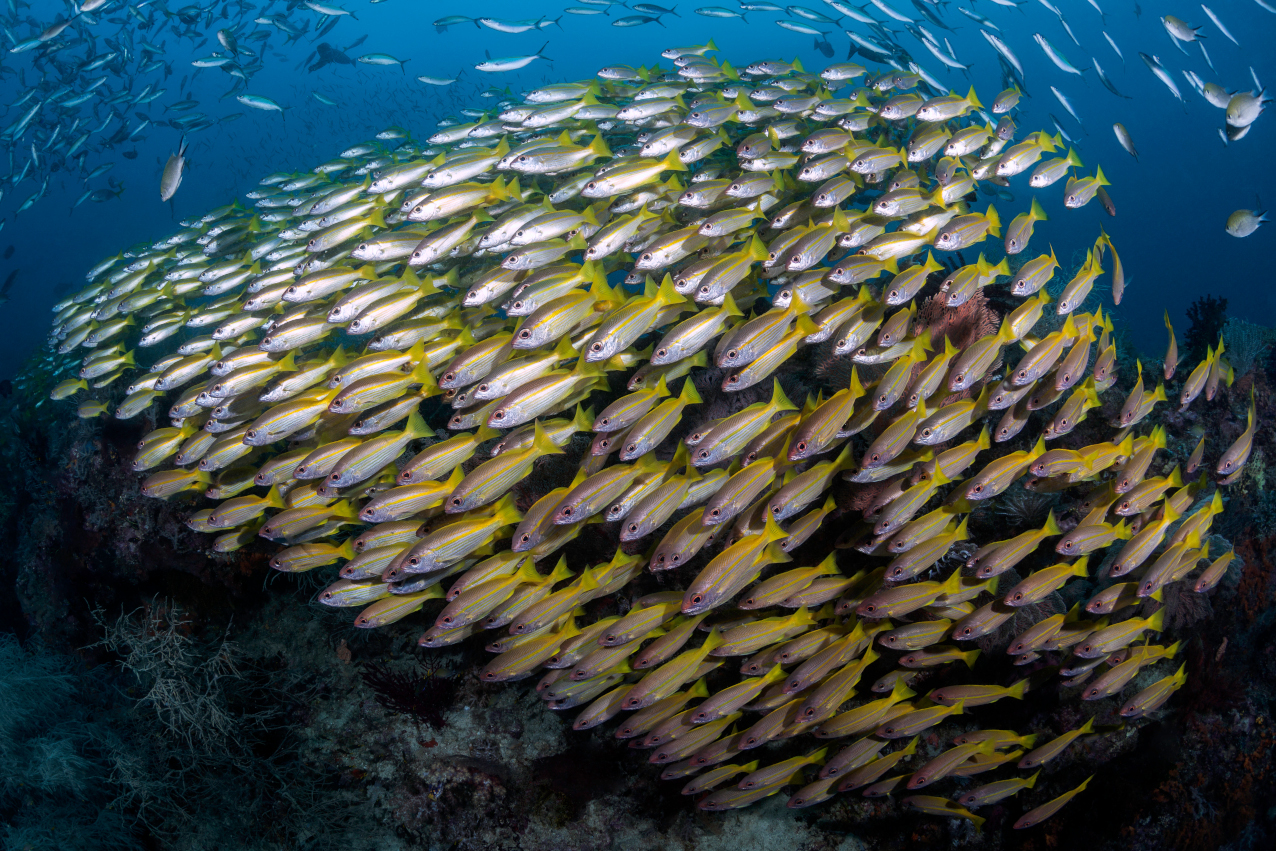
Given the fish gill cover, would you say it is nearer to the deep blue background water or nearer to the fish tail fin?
the fish tail fin

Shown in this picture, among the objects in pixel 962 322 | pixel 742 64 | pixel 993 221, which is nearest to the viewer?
pixel 993 221

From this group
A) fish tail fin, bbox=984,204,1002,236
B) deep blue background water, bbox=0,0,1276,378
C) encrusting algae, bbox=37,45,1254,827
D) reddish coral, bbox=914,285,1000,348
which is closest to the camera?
encrusting algae, bbox=37,45,1254,827

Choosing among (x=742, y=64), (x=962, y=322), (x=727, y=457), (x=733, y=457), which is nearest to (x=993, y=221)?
(x=962, y=322)

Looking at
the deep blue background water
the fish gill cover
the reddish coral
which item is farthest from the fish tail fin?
the deep blue background water

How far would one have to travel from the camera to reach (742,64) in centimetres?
4925

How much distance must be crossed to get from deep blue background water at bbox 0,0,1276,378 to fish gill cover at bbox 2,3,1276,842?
21.8m

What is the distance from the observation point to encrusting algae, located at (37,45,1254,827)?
148 inches

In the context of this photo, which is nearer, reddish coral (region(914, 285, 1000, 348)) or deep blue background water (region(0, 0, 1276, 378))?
reddish coral (region(914, 285, 1000, 348))

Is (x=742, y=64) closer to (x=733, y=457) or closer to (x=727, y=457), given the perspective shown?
(x=733, y=457)

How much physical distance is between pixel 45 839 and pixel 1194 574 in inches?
421

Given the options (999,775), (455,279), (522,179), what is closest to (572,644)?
(455,279)

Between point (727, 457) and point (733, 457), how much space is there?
680 mm

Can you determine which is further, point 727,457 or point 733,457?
point 733,457

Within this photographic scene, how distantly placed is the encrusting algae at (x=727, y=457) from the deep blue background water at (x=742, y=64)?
71.3 feet
